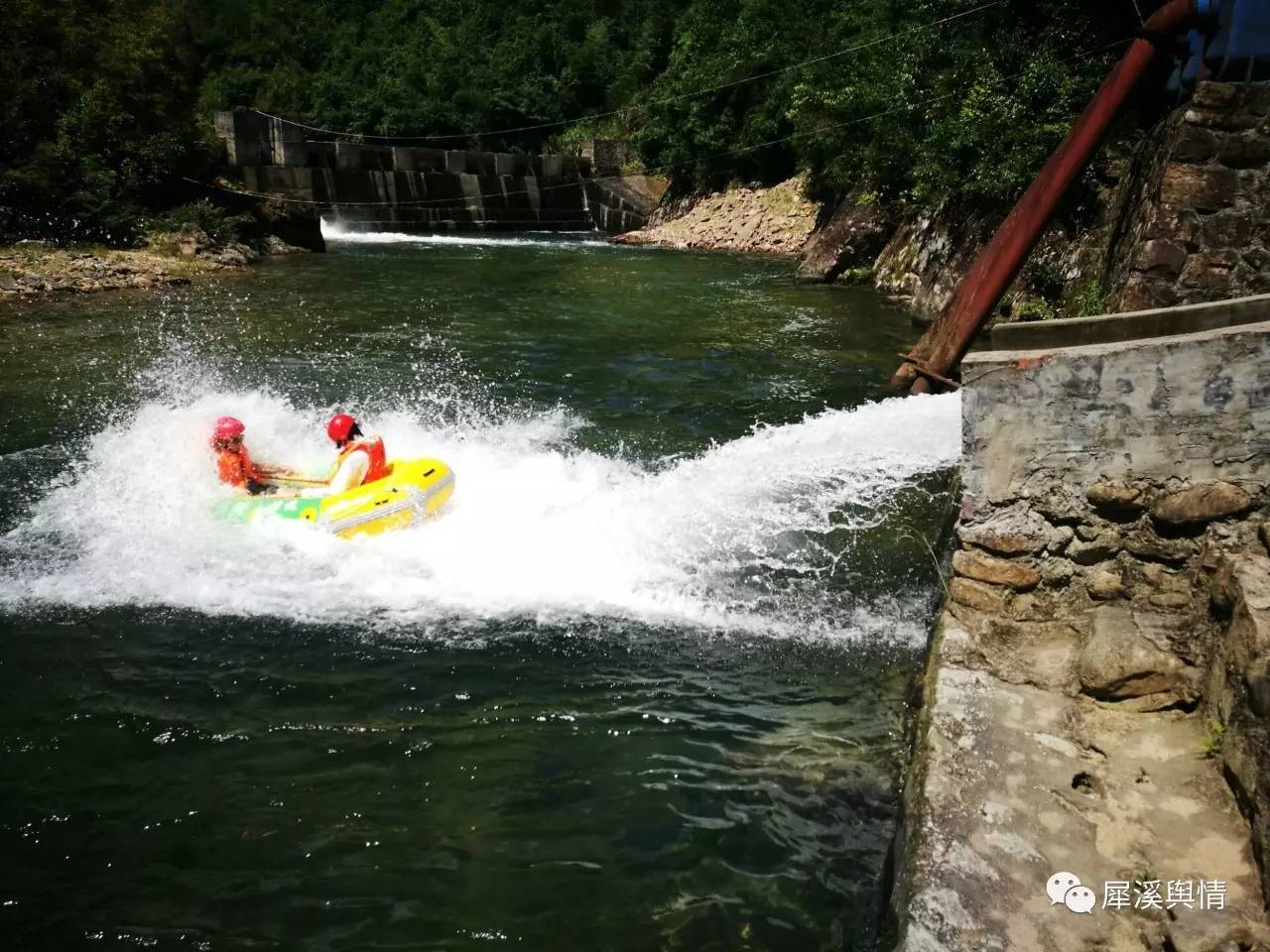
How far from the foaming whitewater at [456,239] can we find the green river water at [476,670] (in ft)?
62.5

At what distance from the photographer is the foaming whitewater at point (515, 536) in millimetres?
6211

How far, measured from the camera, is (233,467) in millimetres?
8008

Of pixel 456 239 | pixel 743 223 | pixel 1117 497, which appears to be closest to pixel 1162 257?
pixel 1117 497

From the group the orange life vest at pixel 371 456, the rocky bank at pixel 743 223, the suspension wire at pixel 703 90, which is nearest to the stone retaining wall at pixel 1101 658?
the orange life vest at pixel 371 456

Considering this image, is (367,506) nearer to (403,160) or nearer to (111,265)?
(111,265)

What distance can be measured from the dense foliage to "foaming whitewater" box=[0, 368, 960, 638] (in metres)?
8.22

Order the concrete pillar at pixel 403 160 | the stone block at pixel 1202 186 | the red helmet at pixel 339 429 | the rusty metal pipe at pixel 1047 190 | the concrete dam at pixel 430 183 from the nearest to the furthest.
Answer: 1. the red helmet at pixel 339 429
2. the rusty metal pipe at pixel 1047 190
3. the stone block at pixel 1202 186
4. the concrete dam at pixel 430 183
5. the concrete pillar at pixel 403 160

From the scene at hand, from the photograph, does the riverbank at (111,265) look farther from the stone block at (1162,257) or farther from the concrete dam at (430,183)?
the stone block at (1162,257)

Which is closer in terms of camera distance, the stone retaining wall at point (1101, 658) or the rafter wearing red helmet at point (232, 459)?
the stone retaining wall at point (1101, 658)

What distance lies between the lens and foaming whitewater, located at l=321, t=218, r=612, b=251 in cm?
2992

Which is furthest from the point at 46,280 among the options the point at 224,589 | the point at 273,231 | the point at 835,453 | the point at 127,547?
the point at 835,453

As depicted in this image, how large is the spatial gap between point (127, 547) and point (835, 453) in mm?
6014

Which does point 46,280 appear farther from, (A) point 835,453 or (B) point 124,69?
(A) point 835,453

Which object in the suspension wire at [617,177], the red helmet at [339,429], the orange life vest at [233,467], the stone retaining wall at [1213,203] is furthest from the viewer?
the suspension wire at [617,177]
